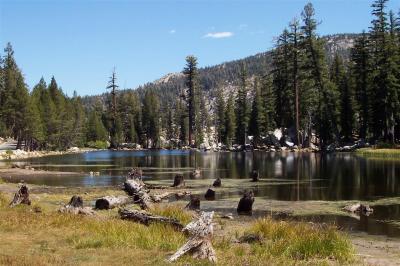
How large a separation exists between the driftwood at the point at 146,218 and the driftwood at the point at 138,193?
6.34 metres

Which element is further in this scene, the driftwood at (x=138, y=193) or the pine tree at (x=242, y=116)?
the pine tree at (x=242, y=116)

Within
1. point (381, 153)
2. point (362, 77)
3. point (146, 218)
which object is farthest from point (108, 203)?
point (362, 77)

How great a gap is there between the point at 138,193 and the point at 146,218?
1060 cm

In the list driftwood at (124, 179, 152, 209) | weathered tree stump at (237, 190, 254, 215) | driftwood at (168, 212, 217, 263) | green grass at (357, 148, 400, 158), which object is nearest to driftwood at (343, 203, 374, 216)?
weathered tree stump at (237, 190, 254, 215)

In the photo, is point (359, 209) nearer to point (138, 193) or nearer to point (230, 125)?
point (138, 193)

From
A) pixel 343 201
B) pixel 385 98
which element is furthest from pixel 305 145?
pixel 343 201

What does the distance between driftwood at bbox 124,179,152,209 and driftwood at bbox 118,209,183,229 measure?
6345mm

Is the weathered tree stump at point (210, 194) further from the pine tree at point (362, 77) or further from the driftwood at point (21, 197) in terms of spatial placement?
the pine tree at point (362, 77)

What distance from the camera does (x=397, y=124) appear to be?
319 ft

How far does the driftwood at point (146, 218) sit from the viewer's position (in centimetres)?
1822

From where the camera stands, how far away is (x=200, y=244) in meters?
13.7

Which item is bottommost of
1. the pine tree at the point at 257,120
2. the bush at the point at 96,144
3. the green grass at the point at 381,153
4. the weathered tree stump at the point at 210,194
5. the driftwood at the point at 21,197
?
the weathered tree stump at the point at 210,194

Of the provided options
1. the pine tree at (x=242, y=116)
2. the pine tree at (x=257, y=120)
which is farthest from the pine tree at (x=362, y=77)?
the pine tree at (x=242, y=116)

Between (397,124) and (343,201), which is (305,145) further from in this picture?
(343,201)
